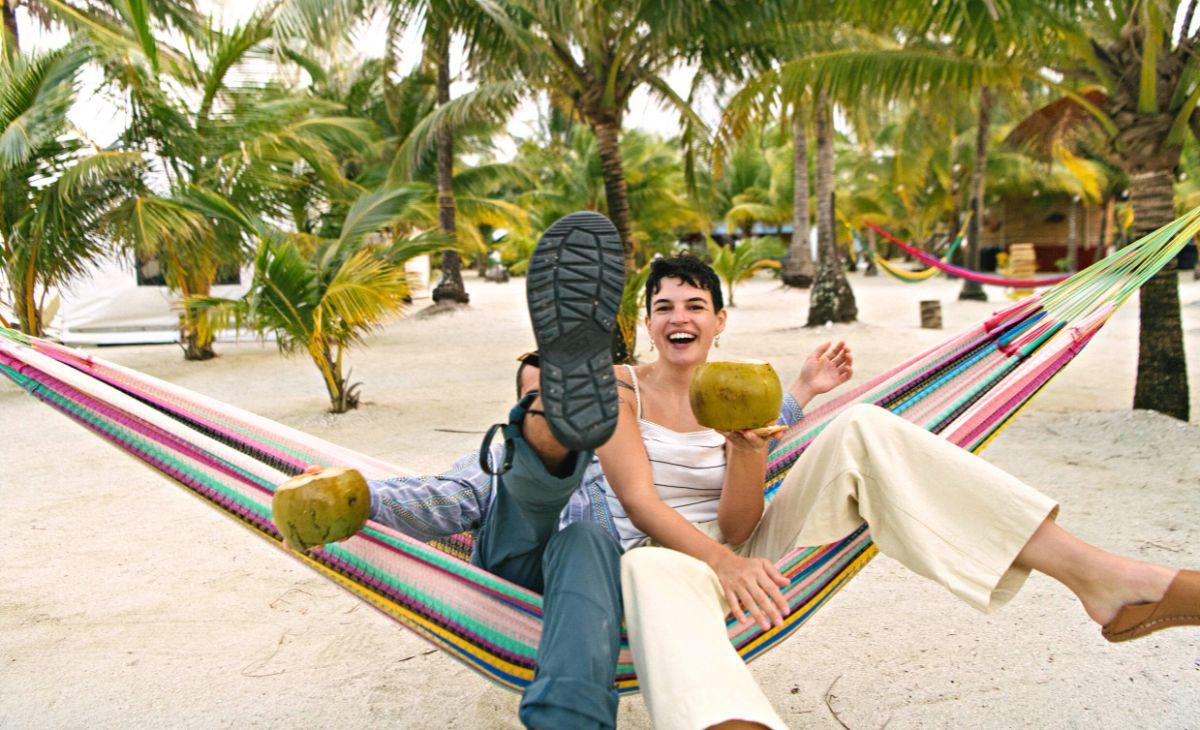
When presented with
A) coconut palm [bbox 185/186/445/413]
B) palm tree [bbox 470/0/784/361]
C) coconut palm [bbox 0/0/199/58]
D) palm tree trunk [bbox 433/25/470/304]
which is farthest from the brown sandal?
palm tree trunk [bbox 433/25/470/304]

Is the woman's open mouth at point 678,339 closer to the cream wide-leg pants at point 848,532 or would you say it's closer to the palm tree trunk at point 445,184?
the cream wide-leg pants at point 848,532

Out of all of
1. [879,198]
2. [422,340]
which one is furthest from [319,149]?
[879,198]

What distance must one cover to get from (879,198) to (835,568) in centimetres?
2159

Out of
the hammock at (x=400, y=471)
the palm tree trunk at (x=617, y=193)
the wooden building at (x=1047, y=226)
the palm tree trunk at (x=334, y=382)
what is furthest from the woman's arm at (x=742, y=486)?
the wooden building at (x=1047, y=226)

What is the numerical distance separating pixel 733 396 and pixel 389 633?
149cm

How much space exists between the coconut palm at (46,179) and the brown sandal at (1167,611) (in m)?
7.01

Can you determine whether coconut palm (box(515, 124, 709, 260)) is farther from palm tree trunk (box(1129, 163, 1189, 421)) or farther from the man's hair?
the man's hair

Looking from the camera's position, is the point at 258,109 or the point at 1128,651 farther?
the point at 258,109

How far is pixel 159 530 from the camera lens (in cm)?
337

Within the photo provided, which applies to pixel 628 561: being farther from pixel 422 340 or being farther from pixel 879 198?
pixel 879 198

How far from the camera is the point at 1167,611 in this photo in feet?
4.42

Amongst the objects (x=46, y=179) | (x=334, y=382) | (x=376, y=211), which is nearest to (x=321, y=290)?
(x=334, y=382)

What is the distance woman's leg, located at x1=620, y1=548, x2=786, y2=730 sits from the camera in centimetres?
119

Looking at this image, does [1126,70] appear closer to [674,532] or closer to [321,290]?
[674,532]
